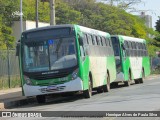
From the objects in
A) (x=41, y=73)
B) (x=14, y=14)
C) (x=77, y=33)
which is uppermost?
(x=14, y=14)

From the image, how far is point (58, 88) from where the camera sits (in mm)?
19703

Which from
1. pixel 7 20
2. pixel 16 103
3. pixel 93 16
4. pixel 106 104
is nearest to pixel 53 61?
pixel 16 103

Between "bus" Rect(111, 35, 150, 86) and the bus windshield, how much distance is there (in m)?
10.7

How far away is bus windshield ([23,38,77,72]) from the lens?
19.8 m

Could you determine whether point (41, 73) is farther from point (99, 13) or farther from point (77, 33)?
point (99, 13)

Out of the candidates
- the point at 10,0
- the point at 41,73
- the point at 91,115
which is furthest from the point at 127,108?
the point at 10,0

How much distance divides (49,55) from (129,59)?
1317cm

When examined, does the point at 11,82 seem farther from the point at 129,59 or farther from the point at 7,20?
the point at 7,20

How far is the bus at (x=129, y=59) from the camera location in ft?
100

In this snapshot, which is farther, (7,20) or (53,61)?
(7,20)

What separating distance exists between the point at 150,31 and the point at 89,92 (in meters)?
49.6

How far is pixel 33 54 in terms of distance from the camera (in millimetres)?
20109

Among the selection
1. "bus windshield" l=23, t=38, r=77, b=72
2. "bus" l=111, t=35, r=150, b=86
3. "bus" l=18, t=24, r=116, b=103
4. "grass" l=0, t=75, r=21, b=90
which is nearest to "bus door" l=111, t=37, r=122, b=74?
"bus" l=111, t=35, r=150, b=86

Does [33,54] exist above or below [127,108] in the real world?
above
